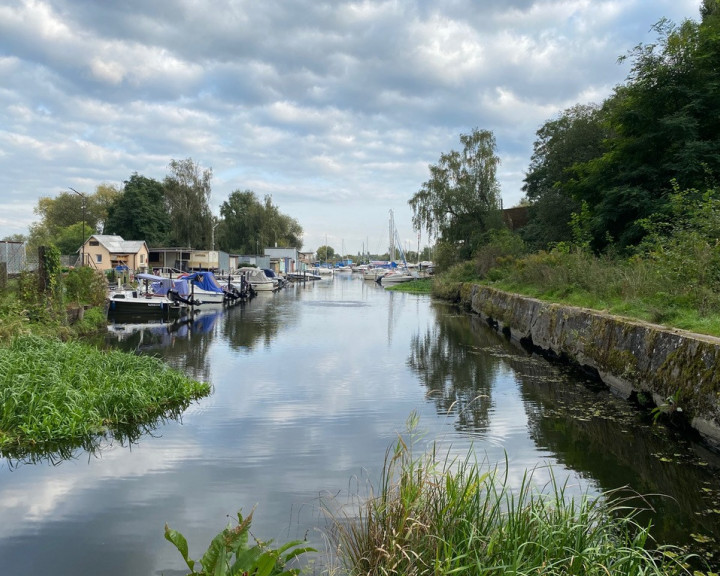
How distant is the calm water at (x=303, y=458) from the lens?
5.25 m

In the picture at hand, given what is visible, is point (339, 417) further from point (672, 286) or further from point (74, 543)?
point (672, 286)

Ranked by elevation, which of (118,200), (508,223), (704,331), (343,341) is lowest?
(343,341)

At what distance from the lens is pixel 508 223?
45.6m

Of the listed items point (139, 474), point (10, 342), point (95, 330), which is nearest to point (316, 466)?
point (139, 474)

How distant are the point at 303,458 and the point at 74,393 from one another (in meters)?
3.71

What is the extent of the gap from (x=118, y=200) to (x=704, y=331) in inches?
2767

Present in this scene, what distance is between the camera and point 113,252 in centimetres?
5197

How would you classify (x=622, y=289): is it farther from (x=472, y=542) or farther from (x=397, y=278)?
(x=397, y=278)

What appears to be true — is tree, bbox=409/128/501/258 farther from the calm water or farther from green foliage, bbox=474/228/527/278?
the calm water

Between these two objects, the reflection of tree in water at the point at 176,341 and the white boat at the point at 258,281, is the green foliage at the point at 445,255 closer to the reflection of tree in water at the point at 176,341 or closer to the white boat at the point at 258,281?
the white boat at the point at 258,281

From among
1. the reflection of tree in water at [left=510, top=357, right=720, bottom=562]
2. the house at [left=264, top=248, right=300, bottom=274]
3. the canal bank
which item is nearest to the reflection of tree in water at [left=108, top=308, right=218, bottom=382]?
the reflection of tree in water at [left=510, top=357, right=720, bottom=562]

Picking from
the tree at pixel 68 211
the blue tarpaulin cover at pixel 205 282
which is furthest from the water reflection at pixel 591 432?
the tree at pixel 68 211

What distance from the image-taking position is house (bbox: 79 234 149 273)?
51.8m

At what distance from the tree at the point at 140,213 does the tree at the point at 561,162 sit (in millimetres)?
46178
